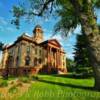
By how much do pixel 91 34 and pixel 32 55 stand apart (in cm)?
4260

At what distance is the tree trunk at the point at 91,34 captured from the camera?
47.6 ft

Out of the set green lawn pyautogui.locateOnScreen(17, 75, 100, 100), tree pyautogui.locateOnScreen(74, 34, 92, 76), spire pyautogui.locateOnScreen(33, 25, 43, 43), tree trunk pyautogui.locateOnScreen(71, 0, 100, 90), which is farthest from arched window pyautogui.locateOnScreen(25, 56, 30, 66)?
tree trunk pyautogui.locateOnScreen(71, 0, 100, 90)

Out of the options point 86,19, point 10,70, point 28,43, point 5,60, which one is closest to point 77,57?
point 86,19

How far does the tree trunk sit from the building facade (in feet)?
117

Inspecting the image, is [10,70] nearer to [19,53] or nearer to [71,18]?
[19,53]

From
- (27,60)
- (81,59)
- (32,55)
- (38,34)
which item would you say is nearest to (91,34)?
(81,59)

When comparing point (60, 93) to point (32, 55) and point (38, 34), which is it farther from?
point (38, 34)

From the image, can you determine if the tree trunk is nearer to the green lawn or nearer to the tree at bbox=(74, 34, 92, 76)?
the green lawn

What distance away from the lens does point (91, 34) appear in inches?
595

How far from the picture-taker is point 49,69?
179ft

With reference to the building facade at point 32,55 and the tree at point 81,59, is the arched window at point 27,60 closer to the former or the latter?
the building facade at point 32,55

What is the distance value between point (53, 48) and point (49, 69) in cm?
840

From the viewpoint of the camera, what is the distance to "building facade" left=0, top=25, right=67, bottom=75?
176 ft

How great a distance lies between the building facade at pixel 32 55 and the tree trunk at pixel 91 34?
35606mm
